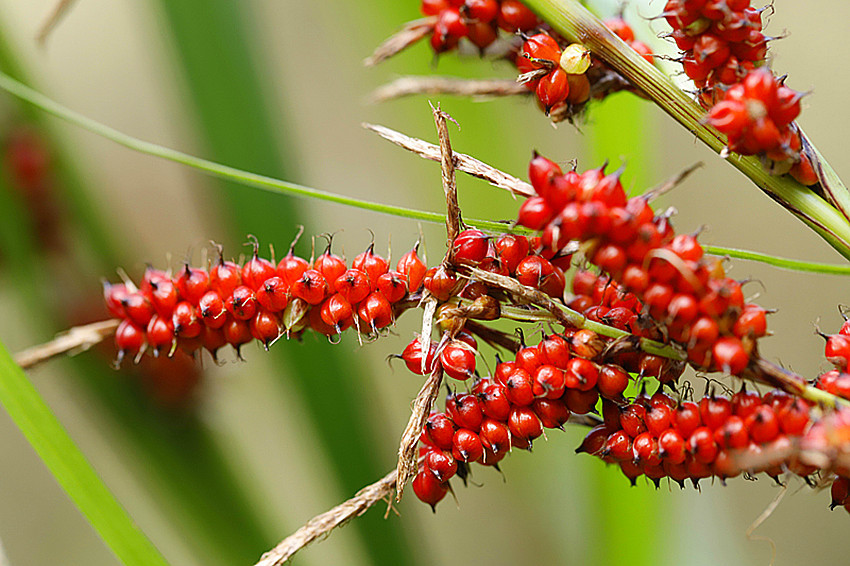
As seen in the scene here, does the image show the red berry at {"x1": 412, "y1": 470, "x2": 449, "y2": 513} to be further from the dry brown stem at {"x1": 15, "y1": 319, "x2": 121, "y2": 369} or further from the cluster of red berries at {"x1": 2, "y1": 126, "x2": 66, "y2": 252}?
the cluster of red berries at {"x1": 2, "y1": 126, "x2": 66, "y2": 252}

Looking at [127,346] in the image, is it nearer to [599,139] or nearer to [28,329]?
[28,329]

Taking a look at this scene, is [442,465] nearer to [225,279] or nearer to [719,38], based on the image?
[225,279]

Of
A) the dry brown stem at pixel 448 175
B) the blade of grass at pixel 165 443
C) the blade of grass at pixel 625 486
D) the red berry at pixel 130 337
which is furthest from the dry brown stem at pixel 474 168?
the blade of grass at pixel 165 443

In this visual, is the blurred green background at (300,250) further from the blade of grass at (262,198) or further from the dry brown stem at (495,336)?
the dry brown stem at (495,336)

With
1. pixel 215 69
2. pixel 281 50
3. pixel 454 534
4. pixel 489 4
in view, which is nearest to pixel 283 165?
pixel 215 69

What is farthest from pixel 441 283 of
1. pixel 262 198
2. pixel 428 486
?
pixel 262 198

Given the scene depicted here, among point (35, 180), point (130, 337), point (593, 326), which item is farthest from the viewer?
point (35, 180)

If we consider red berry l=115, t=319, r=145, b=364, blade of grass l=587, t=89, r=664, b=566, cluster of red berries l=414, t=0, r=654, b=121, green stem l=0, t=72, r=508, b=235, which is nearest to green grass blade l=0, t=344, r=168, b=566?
red berry l=115, t=319, r=145, b=364
